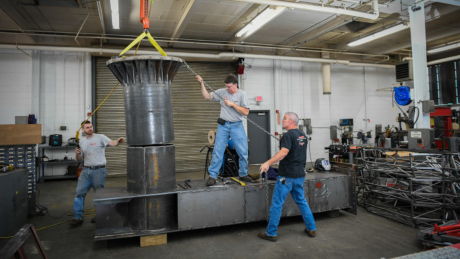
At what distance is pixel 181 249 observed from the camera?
3463 mm

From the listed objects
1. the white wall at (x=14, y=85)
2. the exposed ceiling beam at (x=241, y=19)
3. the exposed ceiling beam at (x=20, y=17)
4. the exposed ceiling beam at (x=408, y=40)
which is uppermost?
the exposed ceiling beam at (x=408, y=40)

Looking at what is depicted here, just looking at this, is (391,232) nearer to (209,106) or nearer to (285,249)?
(285,249)

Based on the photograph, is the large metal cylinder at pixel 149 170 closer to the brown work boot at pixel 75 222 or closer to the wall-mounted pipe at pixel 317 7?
the brown work boot at pixel 75 222

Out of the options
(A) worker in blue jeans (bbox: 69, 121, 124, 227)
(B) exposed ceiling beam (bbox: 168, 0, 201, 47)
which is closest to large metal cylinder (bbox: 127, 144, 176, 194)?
(A) worker in blue jeans (bbox: 69, 121, 124, 227)

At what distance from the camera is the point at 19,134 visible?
185 inches

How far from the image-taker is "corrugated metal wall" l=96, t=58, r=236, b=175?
9.00 meters

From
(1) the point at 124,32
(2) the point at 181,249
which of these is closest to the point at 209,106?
(1) the point at 124,32

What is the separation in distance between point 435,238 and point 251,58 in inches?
311

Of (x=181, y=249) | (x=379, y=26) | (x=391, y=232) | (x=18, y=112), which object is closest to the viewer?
(x=181, y=249)

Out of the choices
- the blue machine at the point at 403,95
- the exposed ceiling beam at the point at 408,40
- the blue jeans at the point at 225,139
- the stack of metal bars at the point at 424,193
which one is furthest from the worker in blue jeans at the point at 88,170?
the exposed ceiling beam at the point at 408,40

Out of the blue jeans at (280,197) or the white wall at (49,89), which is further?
the white wall at (49,89)

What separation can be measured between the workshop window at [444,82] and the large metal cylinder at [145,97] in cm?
1313

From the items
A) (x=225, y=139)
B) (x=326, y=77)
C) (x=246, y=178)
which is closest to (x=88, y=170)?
(x=225, y=139)

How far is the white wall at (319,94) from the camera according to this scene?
416 inches
